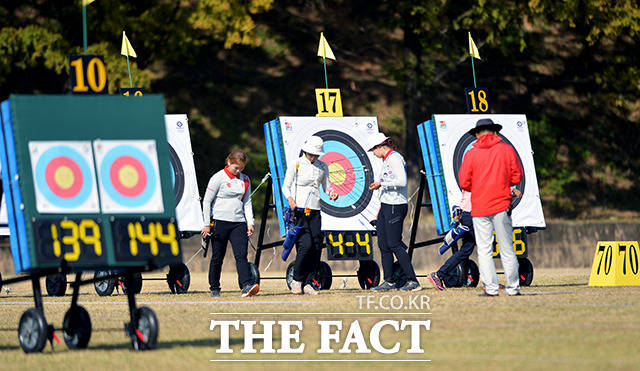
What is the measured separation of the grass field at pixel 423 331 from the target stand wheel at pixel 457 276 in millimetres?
1567

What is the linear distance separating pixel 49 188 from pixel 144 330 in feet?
4.26

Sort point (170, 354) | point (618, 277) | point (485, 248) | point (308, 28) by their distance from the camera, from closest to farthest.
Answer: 1. point (170, 354)
2. point (485, 248)
3. point (618, 277)
4. point (308, 28)

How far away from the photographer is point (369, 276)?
18.5 m

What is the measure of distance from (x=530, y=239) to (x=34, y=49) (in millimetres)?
11690

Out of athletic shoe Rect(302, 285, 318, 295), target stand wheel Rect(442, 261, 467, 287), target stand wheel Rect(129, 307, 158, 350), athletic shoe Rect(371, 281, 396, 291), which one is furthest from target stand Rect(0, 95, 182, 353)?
target stand wheel Rect(442, 261, 467, 287)

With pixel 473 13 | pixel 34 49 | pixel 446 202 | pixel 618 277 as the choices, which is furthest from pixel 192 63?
pixel 618 277

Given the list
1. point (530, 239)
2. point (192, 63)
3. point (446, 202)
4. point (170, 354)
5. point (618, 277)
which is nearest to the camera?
point (170, 354)

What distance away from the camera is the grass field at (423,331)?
8.78 metres

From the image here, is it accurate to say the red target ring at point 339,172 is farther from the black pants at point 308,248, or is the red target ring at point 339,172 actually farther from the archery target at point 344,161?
the black pants at point 308,248

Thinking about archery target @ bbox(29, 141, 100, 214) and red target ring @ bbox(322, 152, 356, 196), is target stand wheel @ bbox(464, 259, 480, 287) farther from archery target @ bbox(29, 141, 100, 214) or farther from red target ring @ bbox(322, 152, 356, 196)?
archery target @ bbox(29, 141, 100, 214)

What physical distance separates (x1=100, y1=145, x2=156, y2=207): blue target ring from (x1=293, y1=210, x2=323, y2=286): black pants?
6576 millimetres

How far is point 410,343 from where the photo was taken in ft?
32.4

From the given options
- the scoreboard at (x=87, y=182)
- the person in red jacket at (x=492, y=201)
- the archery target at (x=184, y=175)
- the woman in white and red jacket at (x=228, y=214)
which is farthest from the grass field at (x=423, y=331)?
the archery target at (x=184, y=175)

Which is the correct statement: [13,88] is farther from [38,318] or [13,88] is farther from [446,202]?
[38,318]
